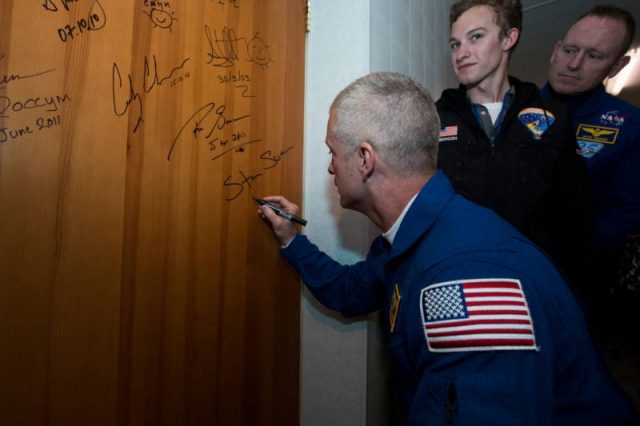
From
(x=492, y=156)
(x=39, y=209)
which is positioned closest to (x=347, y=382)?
(x=492, y=156)

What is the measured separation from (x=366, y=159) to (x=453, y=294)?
1.18ft

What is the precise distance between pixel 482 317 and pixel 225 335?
68 cm

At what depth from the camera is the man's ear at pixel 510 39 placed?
1154 millimetres

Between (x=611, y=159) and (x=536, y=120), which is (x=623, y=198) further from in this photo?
(x=536, y=120)

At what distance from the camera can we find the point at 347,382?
1.16 m

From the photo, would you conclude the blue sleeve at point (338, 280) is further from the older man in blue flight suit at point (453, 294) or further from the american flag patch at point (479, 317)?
the american flag patch at point (479, 317)

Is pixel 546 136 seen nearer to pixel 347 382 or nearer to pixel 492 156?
pixel 492 156

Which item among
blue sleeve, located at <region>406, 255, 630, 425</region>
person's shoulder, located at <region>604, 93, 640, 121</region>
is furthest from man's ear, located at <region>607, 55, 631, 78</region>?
blue sleeve, located at <region>406, 255, 630, 425</region>
